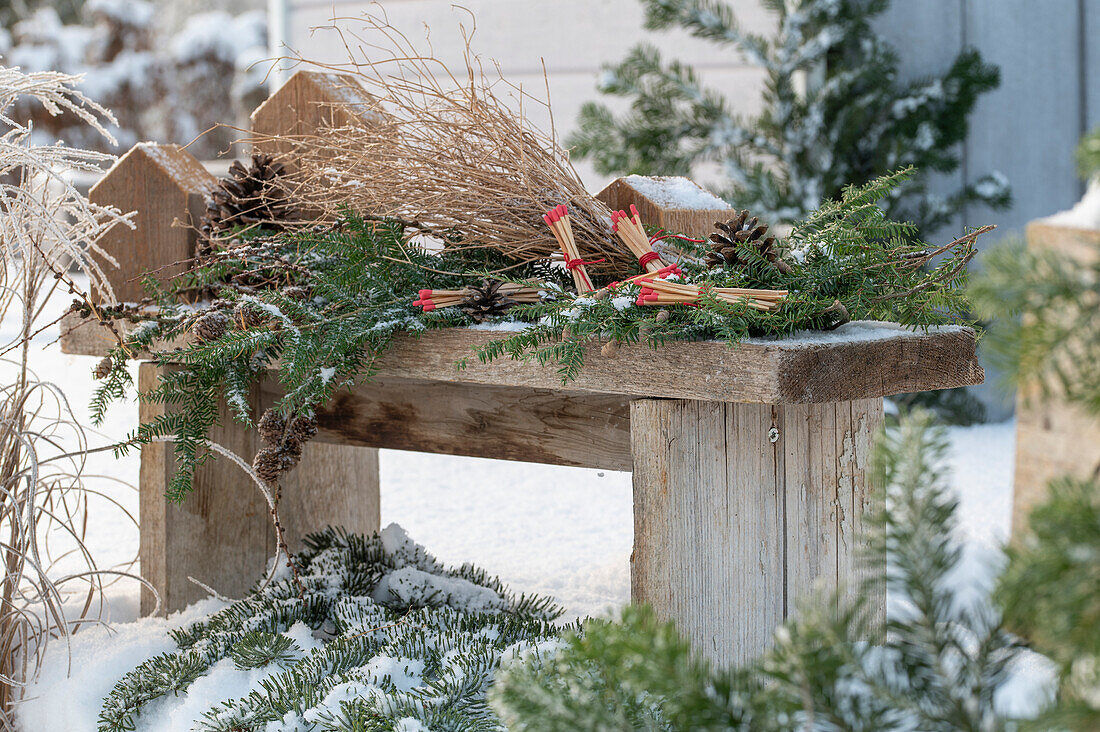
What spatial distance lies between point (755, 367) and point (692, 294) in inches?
3.5

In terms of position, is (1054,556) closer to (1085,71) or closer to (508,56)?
(508,56)

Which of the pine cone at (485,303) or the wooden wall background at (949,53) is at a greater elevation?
the wooden wall background at (949,53)

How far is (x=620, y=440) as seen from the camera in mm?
995

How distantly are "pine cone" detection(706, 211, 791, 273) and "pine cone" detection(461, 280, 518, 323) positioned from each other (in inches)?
7.8

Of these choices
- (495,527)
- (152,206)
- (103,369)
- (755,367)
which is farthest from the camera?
(495,527)

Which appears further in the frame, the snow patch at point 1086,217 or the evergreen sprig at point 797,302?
the snow patch at point 1086,217

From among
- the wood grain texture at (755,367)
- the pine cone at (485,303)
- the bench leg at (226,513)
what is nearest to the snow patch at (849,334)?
the wood grain texture at (755,367)

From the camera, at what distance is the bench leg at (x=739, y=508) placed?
83 cm

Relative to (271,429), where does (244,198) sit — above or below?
above

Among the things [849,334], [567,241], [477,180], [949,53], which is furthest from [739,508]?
[949,53]

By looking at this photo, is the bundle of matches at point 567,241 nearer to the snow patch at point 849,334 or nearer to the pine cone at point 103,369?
the snow patch at point 849,334

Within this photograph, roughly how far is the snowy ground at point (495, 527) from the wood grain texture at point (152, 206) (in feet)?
0.47

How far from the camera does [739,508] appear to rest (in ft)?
2.76

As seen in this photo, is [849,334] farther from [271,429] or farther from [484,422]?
[271,429]
